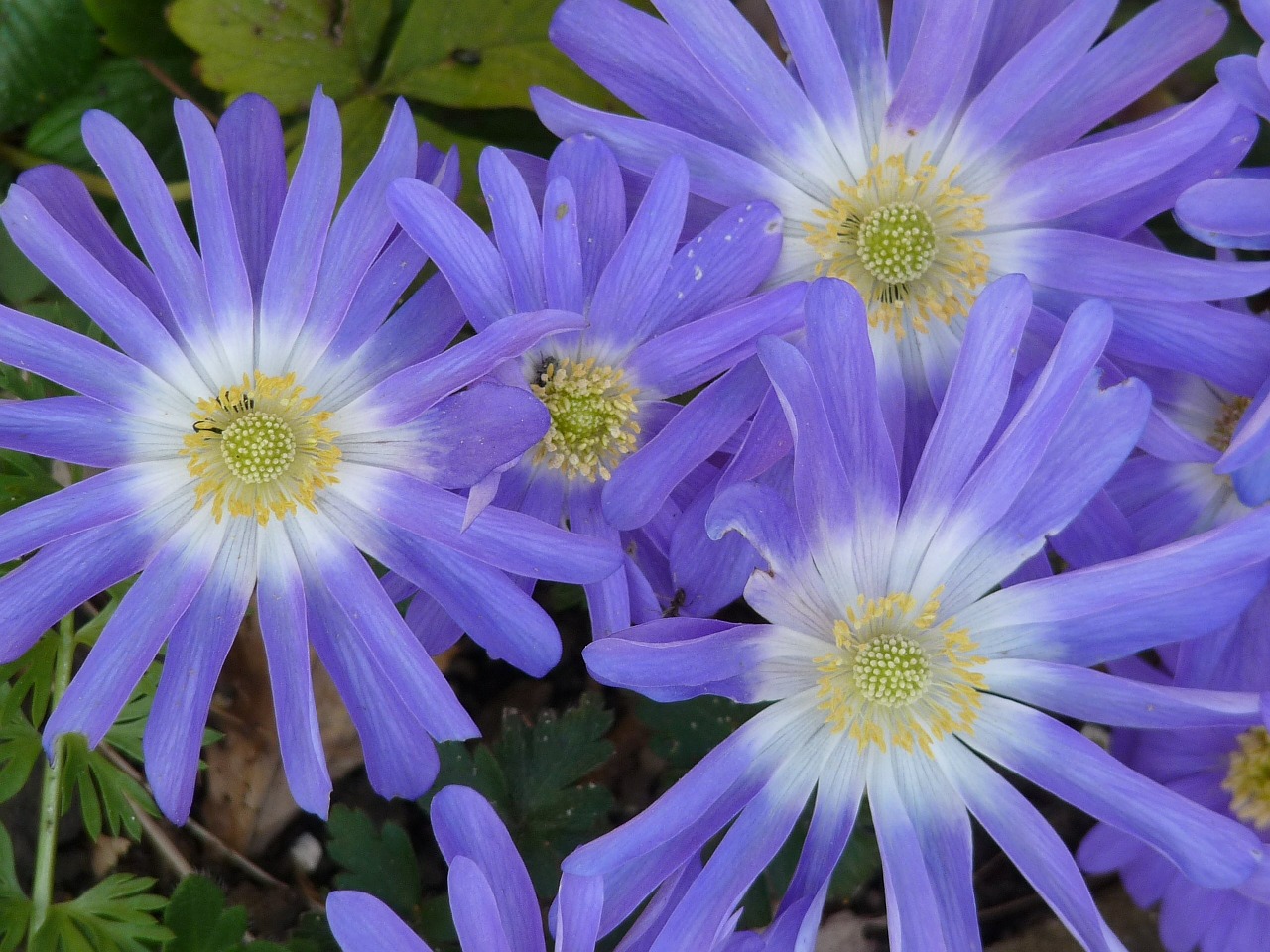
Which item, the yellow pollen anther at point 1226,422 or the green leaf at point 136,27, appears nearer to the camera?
the yellow pollen anther at point 1226,422

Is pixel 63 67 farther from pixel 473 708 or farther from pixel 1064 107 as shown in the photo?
pixel 1064 107

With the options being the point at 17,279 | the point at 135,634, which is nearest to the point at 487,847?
the point at 135,634

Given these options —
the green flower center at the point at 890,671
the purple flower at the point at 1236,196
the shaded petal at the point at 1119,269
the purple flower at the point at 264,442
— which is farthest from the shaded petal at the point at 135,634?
the purple flower at the point at 1236,196

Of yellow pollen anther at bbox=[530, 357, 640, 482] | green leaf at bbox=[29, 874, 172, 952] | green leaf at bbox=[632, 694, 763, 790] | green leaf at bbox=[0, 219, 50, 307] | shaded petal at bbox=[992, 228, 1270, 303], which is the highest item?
green leaf at bbox=[0, 219, 50, 307]

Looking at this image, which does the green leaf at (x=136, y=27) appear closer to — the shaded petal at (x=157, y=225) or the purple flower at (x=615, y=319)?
the shaded petal at (x=157, y=225)

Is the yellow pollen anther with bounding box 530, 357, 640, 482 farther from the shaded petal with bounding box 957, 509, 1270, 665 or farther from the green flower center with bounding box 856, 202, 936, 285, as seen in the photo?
the shaded petal with bounding box 957, 509, 1270, 665

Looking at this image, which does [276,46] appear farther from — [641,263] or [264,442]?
[641,263]

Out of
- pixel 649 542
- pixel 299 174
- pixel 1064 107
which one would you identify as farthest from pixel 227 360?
pixel 1064 107

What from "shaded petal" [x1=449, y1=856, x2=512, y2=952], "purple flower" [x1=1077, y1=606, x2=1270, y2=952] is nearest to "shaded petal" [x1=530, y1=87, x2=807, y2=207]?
"shaded petal" [x1=449, y1=856, x2=512, y2=952]
